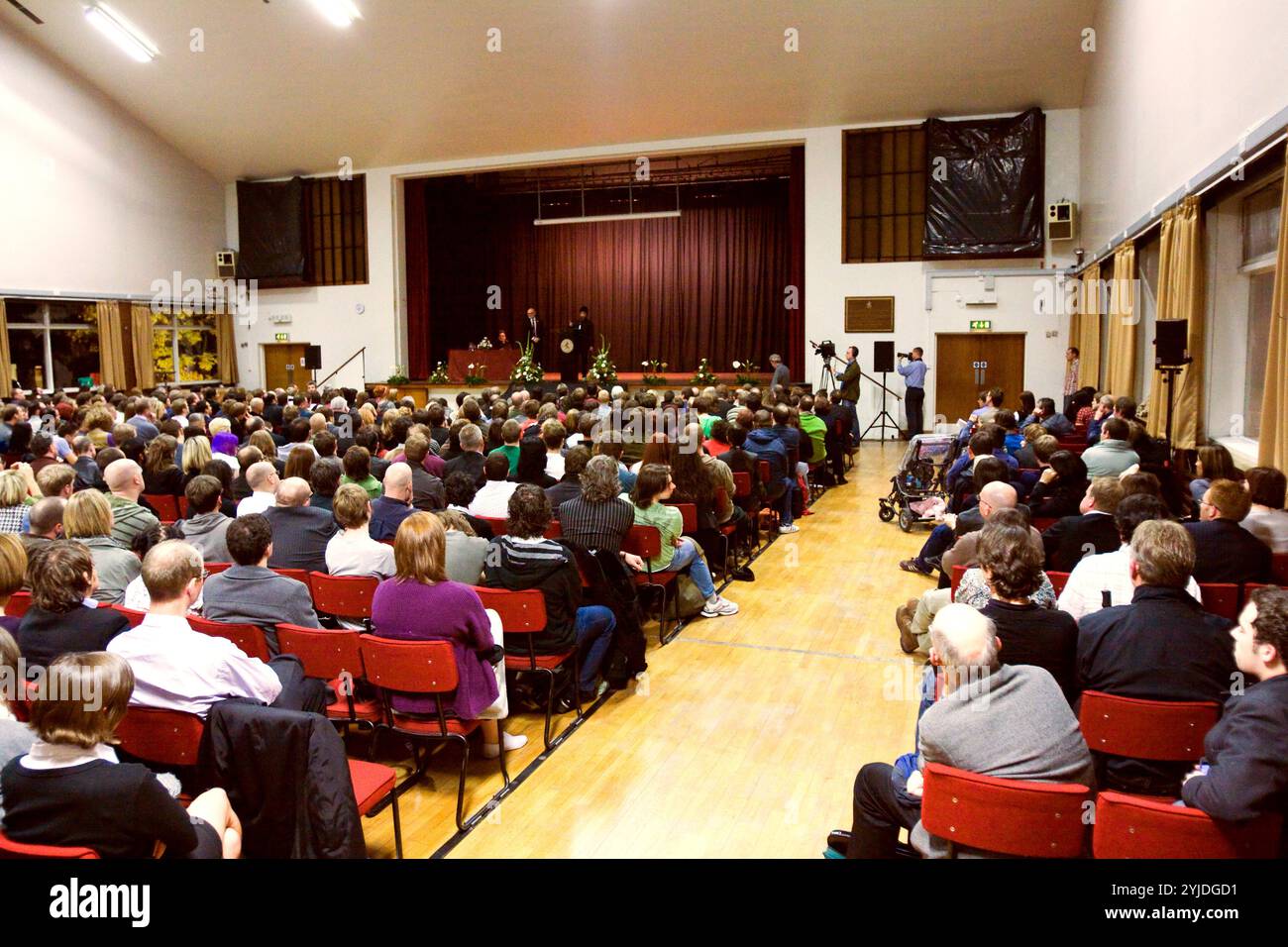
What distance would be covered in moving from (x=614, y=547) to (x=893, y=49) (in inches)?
432

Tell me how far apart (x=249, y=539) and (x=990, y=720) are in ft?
8.65

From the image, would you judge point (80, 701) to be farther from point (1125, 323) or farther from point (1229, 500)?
point (1125, 323)

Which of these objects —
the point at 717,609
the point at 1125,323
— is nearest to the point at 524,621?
the point at 717,609

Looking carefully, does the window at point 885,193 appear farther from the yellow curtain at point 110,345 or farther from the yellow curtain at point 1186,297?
the yellow curtain at point 110,345

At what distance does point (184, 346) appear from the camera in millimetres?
18547

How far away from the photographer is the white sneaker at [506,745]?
155 inches

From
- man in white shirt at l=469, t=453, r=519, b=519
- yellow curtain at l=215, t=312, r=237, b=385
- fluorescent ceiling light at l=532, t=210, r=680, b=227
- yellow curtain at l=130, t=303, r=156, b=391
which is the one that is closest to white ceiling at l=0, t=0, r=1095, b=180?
fluorescent ceiling light at l=532, t=210, r=680, b=227

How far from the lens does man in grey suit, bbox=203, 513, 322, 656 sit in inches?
135

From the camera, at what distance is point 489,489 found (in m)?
5.63

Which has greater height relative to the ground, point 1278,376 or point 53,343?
point 53,343

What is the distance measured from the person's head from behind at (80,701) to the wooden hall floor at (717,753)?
1.39m

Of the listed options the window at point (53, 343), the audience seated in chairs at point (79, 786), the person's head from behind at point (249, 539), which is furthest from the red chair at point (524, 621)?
the window at point (53, 343)

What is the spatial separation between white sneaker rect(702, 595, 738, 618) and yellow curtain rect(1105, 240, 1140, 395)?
18.4ft

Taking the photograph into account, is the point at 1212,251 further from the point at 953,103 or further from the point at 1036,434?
the point at 953,103
